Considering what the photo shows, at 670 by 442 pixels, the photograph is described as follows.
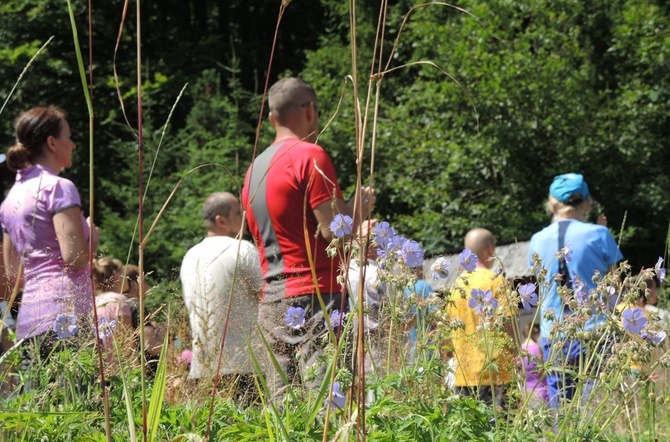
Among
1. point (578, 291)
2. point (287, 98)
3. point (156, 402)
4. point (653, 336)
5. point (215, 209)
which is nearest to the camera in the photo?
point (156, 402)

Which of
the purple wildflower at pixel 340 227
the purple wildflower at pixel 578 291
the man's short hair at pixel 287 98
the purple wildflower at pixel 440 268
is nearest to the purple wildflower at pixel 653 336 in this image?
the purple wildflower at pixel 578 291

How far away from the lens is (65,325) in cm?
255

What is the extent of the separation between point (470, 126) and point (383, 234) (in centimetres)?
1001

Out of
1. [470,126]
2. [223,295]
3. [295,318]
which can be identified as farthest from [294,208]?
[470,126]

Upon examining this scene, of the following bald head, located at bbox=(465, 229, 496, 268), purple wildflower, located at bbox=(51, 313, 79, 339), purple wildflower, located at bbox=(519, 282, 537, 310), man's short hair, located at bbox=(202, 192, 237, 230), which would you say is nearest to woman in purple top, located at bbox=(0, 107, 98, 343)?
purple wildflower, located at bbox=(51, 313, 79, 339)

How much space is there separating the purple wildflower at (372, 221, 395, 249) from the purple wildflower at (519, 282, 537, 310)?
340mm

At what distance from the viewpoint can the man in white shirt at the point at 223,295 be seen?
2600 millimetres

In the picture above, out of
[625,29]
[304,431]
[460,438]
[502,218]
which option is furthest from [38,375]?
[625,29]

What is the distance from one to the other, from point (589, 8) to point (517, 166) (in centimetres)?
253

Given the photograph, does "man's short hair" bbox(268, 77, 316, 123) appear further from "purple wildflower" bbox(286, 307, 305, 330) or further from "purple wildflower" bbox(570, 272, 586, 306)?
"purple wildflower" bbox(570, 272, 586, 306)

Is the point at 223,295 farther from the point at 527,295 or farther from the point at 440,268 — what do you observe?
the point at 527,295

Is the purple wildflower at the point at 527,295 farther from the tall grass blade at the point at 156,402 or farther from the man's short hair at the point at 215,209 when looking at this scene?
the man's short hair at the point at 215,209

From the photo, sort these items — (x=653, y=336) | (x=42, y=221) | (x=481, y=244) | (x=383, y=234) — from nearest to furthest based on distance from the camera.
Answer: (x=653, y=336) < (x=383, y=234) < (x=42, y=221) < (x=481, y=244)

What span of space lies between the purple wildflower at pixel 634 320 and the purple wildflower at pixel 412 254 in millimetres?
480
